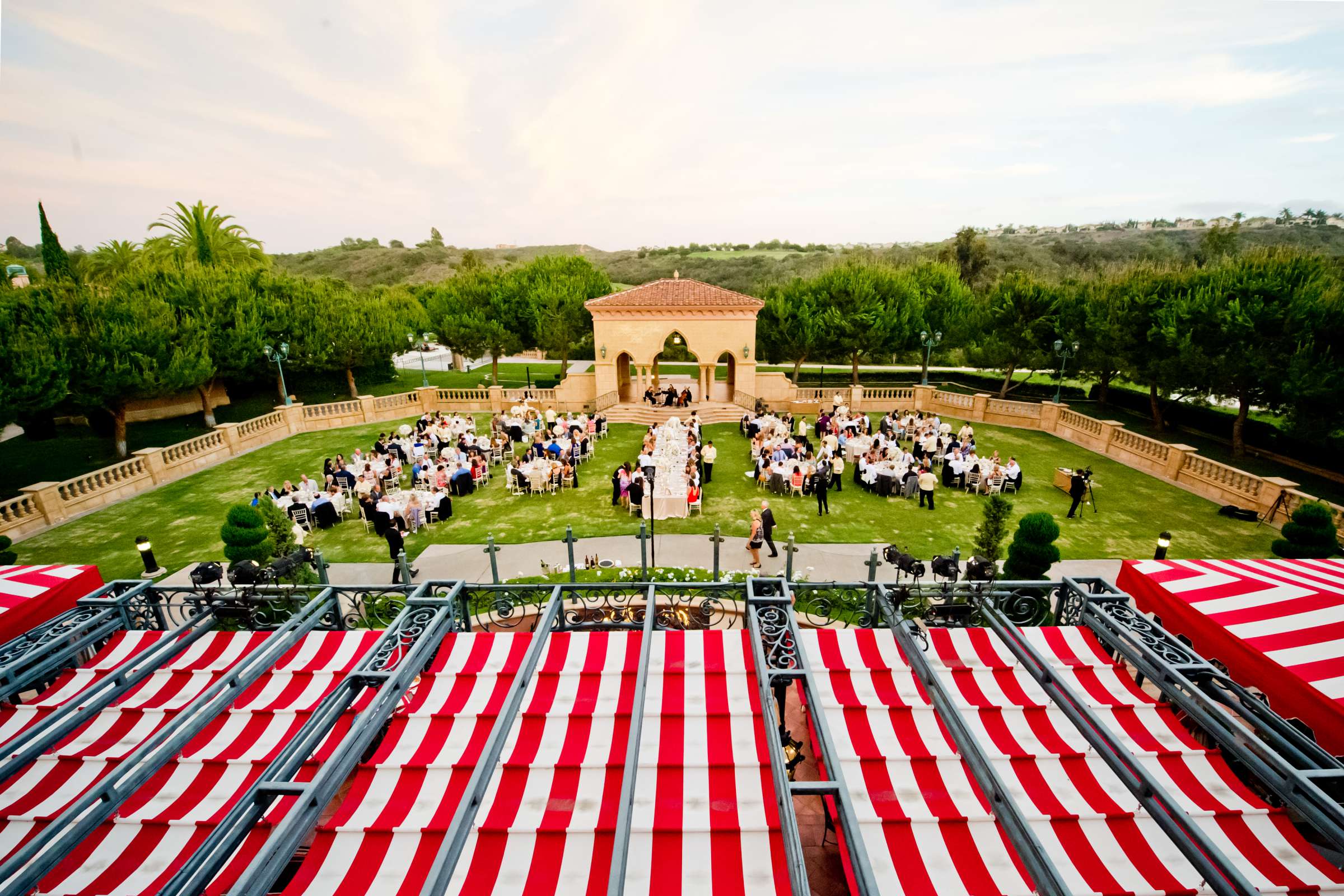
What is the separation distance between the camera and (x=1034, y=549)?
10570mm

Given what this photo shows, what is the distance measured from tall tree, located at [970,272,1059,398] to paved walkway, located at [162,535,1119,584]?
19.6m

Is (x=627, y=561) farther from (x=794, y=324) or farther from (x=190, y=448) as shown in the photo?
(x=794, y=324)

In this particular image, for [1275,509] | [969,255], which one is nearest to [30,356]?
[1275,509]

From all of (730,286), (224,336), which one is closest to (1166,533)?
(224,336)

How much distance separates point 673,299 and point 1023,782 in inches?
1103

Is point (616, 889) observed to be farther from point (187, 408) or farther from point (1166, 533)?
point (187, 408)

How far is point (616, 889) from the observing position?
3438mm

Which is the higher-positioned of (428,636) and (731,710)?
(428,636)

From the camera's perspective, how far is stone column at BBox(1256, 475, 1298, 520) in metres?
15.2

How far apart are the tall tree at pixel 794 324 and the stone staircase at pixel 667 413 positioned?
26.3ft

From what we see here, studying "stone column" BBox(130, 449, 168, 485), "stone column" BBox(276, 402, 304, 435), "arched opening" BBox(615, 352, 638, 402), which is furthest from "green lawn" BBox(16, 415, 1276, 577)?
"arched opening" BBox(615, 352, 638, 402)

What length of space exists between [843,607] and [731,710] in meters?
5.75

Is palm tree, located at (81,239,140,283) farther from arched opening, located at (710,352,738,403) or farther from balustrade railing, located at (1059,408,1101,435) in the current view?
balustrade railing, located at (1059,408,1101,435)

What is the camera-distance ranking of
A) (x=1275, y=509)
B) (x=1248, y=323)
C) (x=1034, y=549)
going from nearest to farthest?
1. (x=1034, y=549)
2. (x=1275, y=509)
3. (x=1248, y=323)
